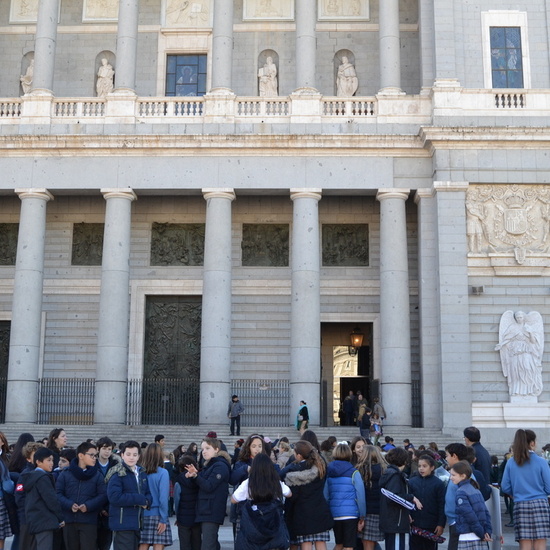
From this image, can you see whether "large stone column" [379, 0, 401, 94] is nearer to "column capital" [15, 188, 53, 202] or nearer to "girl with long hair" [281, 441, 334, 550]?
"column capital" [15, 188, 53, 202]

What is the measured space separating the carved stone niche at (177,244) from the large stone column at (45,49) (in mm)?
6188

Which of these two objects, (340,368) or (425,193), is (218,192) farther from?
(340,368)

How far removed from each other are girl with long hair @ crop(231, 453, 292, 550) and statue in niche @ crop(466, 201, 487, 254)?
60.3 feet

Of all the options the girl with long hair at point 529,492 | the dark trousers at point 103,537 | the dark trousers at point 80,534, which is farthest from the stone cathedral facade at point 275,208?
the dark trousers at point 80,534

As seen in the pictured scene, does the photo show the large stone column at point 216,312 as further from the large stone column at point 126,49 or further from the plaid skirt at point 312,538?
the plaid skirt at point 312,538

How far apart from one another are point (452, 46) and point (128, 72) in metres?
10.9

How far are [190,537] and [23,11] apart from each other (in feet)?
87.9

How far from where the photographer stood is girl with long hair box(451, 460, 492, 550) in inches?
353

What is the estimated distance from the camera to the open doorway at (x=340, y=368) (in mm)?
30109

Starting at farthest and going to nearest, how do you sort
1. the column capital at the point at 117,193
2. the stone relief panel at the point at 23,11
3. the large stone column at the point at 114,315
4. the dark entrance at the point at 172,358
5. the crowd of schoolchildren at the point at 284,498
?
the stone relief panel at the point at 23,11
the dark entrance at the point at 172,358
the column capital at the point at 117,193
the large stone column at the point at 114,315
the crowd of schoolchildren at the point at 284,498

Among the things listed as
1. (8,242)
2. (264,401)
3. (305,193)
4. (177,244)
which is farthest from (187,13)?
(264,401)

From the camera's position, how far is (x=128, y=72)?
27.9 m

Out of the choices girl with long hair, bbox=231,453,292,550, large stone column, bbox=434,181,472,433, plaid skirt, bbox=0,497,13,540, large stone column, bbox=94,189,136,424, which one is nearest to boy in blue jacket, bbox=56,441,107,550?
plaid skirt, bbox=0,497,13,540

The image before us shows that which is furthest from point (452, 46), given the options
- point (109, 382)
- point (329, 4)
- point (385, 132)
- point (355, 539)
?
point (355, 539)
